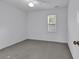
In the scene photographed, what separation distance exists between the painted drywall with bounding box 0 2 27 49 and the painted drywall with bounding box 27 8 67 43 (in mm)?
694

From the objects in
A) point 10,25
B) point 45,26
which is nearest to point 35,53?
point 10,25

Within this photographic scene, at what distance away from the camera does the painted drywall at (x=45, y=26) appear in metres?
5.07

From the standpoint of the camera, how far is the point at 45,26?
5547mm

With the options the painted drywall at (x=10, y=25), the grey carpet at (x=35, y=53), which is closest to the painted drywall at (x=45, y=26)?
the painted drywall at (x=10, y=25)

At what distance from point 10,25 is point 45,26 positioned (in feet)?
8.25

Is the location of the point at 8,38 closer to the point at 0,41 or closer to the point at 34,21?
the point at 0,41

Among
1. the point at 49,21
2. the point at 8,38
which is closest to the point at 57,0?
the point at 49,21

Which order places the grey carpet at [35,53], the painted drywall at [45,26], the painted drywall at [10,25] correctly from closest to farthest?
the grey carpet at [35,53] < the painted drywall at [10,25] < the painted drywall at [45,26]

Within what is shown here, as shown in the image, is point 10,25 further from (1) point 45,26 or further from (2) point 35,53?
(1) point 45,26

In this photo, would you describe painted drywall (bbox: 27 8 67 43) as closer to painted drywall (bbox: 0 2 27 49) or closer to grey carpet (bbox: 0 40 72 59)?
painted drywall (bbox: 0 2 27 49)

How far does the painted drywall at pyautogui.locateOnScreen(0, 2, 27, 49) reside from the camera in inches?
147

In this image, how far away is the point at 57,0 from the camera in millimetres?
3416

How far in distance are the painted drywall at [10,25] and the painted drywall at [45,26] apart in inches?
27.3

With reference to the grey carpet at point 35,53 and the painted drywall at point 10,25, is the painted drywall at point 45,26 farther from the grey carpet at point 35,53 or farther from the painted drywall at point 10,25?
the grey carpet at point 35,53
